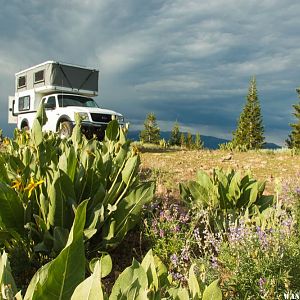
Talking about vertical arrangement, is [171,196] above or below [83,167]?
below

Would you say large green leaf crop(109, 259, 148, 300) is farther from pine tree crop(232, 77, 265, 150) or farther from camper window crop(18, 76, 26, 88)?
pine tree crop(232, 77, 265, 150)

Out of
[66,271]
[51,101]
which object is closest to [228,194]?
[66,271]

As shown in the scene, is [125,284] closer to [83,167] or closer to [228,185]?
[83,167]

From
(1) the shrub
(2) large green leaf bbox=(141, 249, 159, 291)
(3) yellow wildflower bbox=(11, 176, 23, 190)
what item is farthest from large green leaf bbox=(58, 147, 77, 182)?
(2) large green leaf bbox=(141, 249, 159, 291)

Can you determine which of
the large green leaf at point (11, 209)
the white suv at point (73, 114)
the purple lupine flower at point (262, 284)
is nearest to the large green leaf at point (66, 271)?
the purple lupine flower at point (262, 284)

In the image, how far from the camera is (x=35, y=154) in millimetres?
4113

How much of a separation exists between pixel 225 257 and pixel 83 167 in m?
1.58

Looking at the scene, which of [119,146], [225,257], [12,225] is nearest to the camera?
[225,257]

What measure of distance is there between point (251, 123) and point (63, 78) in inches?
1837

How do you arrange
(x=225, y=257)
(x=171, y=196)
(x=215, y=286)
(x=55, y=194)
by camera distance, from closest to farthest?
(x=215, y=286)
(x=225, y=257)
(x=55, y=194)
(x=171, y=196)

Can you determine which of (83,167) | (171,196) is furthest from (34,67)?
(83,167)

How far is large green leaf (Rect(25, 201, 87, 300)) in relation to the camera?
1229 millimetres

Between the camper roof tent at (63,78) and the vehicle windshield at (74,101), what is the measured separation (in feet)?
3.03

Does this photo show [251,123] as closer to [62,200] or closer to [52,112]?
[52,112]
